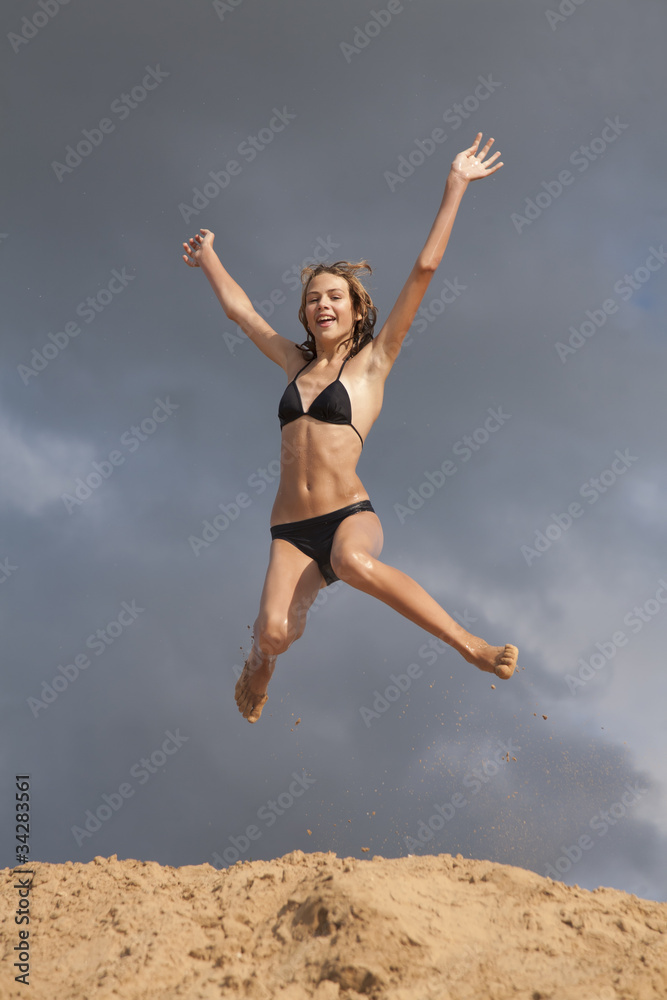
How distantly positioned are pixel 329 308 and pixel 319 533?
2.58m

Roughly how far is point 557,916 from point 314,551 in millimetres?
3983

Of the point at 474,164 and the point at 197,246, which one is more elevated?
the point at 474,164

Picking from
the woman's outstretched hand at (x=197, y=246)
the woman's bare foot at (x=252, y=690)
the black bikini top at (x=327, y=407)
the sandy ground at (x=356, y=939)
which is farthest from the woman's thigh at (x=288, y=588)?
the woman's outstretched hand at (x=197, y=246)

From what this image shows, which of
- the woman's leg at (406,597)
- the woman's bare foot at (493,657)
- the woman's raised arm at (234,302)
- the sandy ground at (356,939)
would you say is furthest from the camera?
the woman's raised arm at (234,302)

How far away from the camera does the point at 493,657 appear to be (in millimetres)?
7367

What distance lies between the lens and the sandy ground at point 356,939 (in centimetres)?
545

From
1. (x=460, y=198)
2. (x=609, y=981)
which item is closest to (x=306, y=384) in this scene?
(x=460, y=198)

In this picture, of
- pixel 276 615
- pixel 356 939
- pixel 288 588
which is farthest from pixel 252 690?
pixel 356 939

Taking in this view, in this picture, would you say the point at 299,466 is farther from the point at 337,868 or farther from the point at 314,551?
the point at 337,868

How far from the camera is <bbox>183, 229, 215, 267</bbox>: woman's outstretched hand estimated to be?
10.1 metres

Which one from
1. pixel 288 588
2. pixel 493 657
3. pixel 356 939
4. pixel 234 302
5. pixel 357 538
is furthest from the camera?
pixel 234 302

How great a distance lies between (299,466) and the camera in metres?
8.23

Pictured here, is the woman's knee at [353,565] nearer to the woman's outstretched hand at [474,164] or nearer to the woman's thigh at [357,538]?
the woman's thigh at [357,538]

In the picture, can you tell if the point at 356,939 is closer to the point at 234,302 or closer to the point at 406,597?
the point at 406,597
